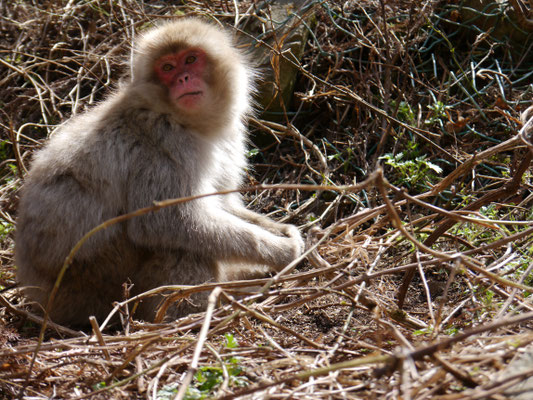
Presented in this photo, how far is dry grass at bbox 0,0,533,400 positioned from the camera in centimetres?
262

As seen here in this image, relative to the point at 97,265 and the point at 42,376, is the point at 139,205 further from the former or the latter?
the point at 42,376

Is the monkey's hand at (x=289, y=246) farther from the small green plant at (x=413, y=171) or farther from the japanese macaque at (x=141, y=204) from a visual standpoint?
the small green plant at (x=413, y=171)

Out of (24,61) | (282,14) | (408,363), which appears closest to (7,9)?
(24,61)

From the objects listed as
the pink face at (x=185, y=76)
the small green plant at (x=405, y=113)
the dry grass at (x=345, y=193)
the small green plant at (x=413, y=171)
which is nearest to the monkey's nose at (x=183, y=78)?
the pink face at (x=185, y=76)

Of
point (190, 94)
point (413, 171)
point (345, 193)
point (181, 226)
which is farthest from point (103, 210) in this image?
point (413, 171)

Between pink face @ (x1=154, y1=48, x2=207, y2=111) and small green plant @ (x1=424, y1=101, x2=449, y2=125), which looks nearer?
pink face @ (x1=154, y1=48, x2=207, y2=111)

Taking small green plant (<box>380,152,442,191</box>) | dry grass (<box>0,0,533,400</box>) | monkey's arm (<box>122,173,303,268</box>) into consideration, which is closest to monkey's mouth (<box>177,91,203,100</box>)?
monkey's arm (<box>122,173,303,268</box>)

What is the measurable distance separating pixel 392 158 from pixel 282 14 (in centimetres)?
189

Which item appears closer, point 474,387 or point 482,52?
point 474,387

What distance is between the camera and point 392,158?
482cm

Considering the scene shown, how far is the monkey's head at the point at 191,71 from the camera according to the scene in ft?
13.1

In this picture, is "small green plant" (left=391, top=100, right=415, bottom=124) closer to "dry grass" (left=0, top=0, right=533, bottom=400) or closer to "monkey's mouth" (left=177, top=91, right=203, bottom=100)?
"dry grass" (left=0, top=0, right=533, bottom=400)

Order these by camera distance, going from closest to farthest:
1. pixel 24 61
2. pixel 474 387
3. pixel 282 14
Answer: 1. pixel 474 387
2. pixel 282 14
3. pixel 24 61

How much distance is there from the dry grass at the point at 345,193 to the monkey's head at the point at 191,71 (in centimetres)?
59
